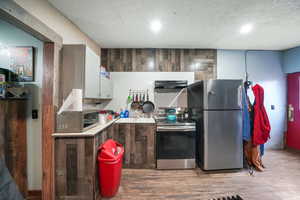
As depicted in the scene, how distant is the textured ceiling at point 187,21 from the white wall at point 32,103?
2.25ft

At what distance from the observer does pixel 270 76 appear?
132 inches

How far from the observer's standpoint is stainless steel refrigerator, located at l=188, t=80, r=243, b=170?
91.9 inches

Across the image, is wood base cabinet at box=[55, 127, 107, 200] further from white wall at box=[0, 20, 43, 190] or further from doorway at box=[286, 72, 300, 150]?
doorway at box=[286, 72, 300, 150]

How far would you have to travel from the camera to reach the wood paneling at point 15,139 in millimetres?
1626

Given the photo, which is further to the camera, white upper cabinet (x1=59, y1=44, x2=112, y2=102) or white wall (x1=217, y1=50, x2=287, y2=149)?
white wall (x1=217, y1=50, x2=287, y2=149)

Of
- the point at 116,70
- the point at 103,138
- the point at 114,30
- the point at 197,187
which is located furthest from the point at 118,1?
the point at 197,187

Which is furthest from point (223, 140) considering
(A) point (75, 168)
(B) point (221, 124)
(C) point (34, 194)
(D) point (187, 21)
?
(C) point (34, 194)

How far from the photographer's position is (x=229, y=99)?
236 cm

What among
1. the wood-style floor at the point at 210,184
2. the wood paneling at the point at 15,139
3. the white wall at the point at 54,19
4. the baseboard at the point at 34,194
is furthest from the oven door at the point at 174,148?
the white wall at the point at 54,19

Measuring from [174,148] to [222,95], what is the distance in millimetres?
1346

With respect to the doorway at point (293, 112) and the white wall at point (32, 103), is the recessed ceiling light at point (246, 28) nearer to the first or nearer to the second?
the doorway at point (293, 112)

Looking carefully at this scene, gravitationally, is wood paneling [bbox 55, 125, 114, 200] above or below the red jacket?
below

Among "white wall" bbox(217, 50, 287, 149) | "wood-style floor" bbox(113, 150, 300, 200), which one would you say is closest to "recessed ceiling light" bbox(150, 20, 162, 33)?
"white wall" bbox(217, 50, 287, 149)

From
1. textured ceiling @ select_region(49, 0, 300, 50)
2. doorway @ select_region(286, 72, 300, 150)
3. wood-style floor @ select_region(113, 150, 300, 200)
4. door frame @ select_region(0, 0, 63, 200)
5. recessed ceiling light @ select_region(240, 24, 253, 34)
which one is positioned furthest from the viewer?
doorway @ select_region(286, 72, 300, 150)
